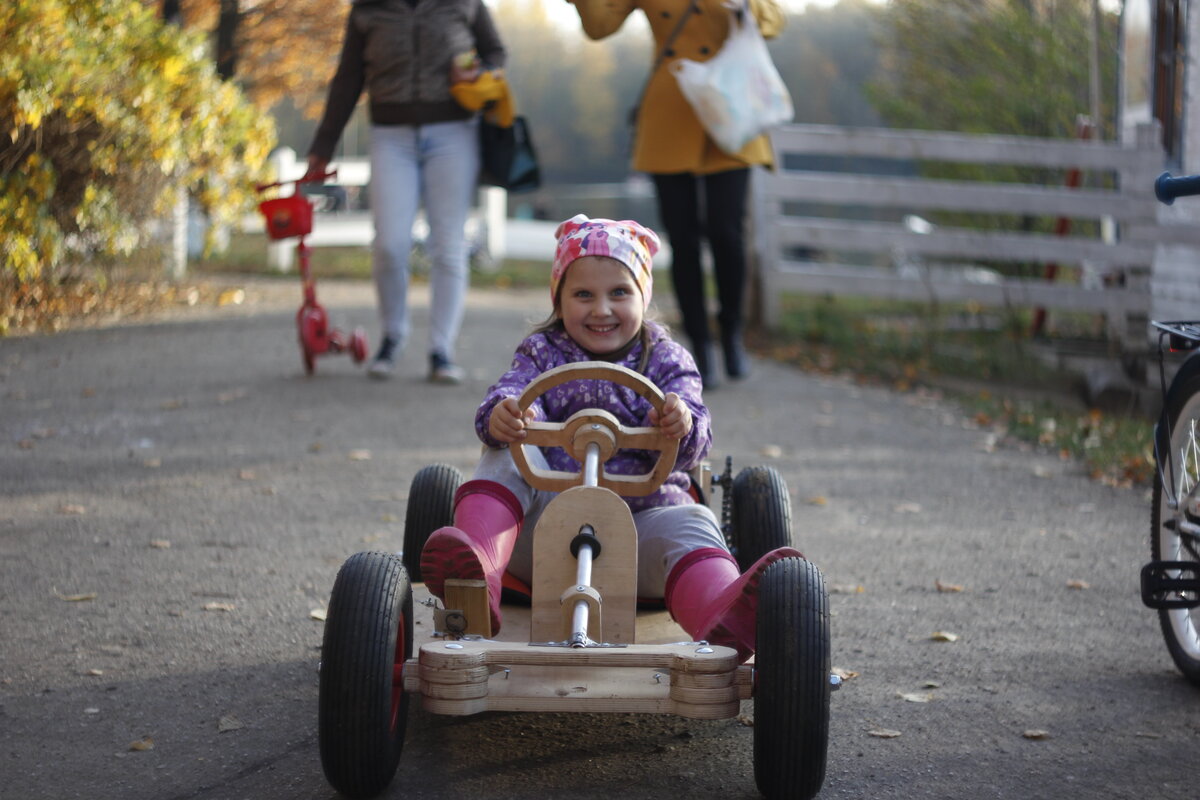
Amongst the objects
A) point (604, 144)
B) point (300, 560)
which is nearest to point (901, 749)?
point (300, 560)

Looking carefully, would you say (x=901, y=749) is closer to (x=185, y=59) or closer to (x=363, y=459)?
(x=363, y=459)

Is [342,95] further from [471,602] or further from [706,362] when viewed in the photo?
[471,602]

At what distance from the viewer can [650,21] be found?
762 centimetres

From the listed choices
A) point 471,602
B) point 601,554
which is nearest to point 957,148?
point 601,554

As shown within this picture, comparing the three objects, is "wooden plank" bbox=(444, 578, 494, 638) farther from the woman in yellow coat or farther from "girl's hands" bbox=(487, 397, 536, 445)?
the woman in yellow coat

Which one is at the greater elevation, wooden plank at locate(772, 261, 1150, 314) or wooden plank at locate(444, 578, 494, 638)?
wooden plank at locate(444, 578, 494, 638)

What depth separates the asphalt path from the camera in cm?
324

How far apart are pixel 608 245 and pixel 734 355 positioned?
479 centimetres

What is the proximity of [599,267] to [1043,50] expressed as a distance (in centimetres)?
1080

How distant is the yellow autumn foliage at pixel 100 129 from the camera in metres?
8.01

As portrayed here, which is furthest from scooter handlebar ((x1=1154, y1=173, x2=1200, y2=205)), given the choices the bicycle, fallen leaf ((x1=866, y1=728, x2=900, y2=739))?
fallen leaf ((x1=866, y1=728, x2=900, y2=739))

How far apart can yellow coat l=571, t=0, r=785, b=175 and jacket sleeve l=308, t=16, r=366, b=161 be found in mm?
1525

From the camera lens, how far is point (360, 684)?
2.85 metres

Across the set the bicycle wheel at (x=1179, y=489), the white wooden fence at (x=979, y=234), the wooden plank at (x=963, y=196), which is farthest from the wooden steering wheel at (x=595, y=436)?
the wooden plank at (x=963, y=196)
